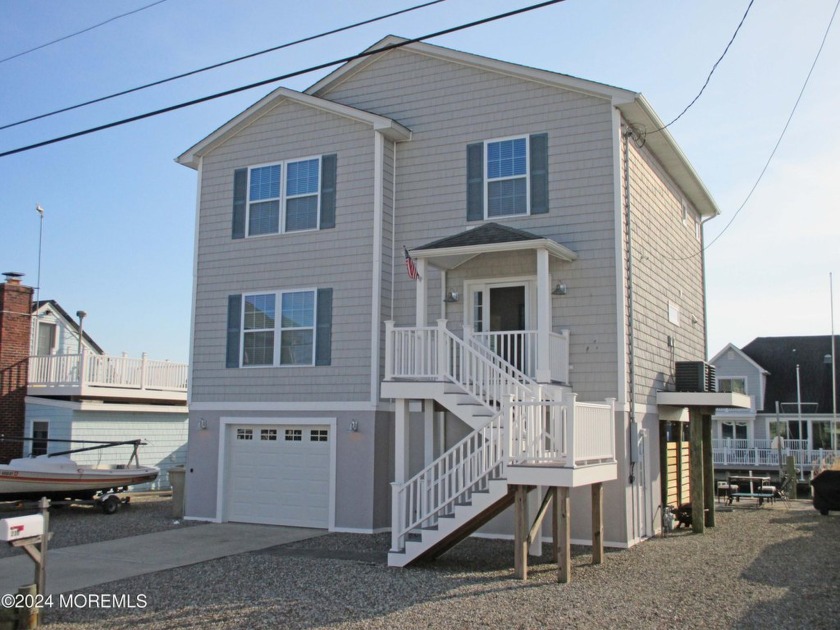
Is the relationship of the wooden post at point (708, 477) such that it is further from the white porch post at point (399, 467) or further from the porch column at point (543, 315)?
the white porch post at point (399, 467)

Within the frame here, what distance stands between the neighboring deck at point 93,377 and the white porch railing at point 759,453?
2559 cm

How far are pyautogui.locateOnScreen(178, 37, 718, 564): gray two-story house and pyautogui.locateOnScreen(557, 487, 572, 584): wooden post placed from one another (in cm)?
133

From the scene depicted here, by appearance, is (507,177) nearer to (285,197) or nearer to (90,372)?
(285,197)

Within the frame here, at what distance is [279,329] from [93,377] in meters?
8.78

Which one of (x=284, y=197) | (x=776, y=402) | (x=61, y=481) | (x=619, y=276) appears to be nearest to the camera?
(x=619, y=276)

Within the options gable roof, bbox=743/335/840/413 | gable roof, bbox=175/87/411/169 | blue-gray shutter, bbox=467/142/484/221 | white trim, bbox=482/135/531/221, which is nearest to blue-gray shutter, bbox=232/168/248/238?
gable roof, bbox=175/87/411/169

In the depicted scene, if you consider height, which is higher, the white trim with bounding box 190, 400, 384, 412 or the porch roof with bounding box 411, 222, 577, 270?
the porch roof with bounding box 411, 222, 577, 270

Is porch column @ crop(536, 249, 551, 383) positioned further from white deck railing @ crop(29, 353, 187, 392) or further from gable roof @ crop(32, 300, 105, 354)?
gable roof @ crop(32, 300, 105, 354)

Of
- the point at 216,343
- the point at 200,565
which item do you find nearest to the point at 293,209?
the point at 216,343

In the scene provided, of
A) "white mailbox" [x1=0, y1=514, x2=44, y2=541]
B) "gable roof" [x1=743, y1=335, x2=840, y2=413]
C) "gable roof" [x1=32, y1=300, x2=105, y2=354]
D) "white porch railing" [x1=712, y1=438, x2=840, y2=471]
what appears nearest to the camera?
"white mailbox" [x1=0, y1=514, x2=44, y2=541]

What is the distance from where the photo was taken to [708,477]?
18.3m

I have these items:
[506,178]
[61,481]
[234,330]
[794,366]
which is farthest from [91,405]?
[794,366]

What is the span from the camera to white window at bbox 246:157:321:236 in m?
→ 16.8

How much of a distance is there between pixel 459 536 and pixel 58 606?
17.1 ft
